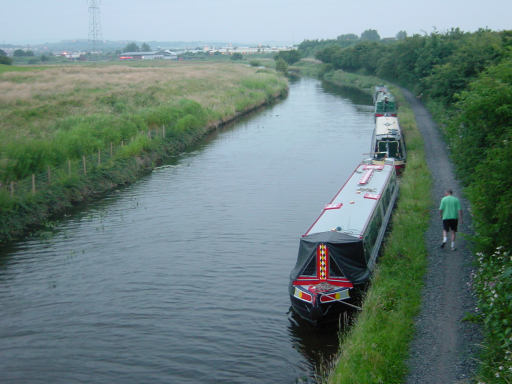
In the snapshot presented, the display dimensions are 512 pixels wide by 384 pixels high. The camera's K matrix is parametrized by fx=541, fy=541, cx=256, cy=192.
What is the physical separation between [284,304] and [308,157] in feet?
63.2

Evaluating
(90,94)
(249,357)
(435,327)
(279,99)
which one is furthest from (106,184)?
(279,99)

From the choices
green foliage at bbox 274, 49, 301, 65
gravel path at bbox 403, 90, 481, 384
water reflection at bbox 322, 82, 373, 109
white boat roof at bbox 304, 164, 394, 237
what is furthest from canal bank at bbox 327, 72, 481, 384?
green foliage at bbox 274, 49, 301, 65

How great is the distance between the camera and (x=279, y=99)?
6631 cm

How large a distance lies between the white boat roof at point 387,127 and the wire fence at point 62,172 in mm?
14165

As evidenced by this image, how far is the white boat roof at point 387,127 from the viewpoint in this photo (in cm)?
2877

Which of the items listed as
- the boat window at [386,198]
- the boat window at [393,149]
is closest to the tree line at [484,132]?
the boat window at [386,198]

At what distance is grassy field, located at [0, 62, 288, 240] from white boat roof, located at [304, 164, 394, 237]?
11.8 m

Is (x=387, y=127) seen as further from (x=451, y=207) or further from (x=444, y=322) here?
(x=444, y=322)

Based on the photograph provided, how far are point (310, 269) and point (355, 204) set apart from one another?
12.6 ft

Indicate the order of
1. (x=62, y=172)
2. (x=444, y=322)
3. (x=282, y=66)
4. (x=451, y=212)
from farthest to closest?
(x=282, y=66), (x=62, y=172), (x=451, y=212), (x=444, y=322)

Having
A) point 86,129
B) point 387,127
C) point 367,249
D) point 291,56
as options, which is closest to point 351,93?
point 387,127

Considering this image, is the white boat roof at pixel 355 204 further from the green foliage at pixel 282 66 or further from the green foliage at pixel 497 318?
the green foliage at pixel 282 66

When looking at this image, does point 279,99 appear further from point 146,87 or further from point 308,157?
point 308,157

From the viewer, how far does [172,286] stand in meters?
16.1
